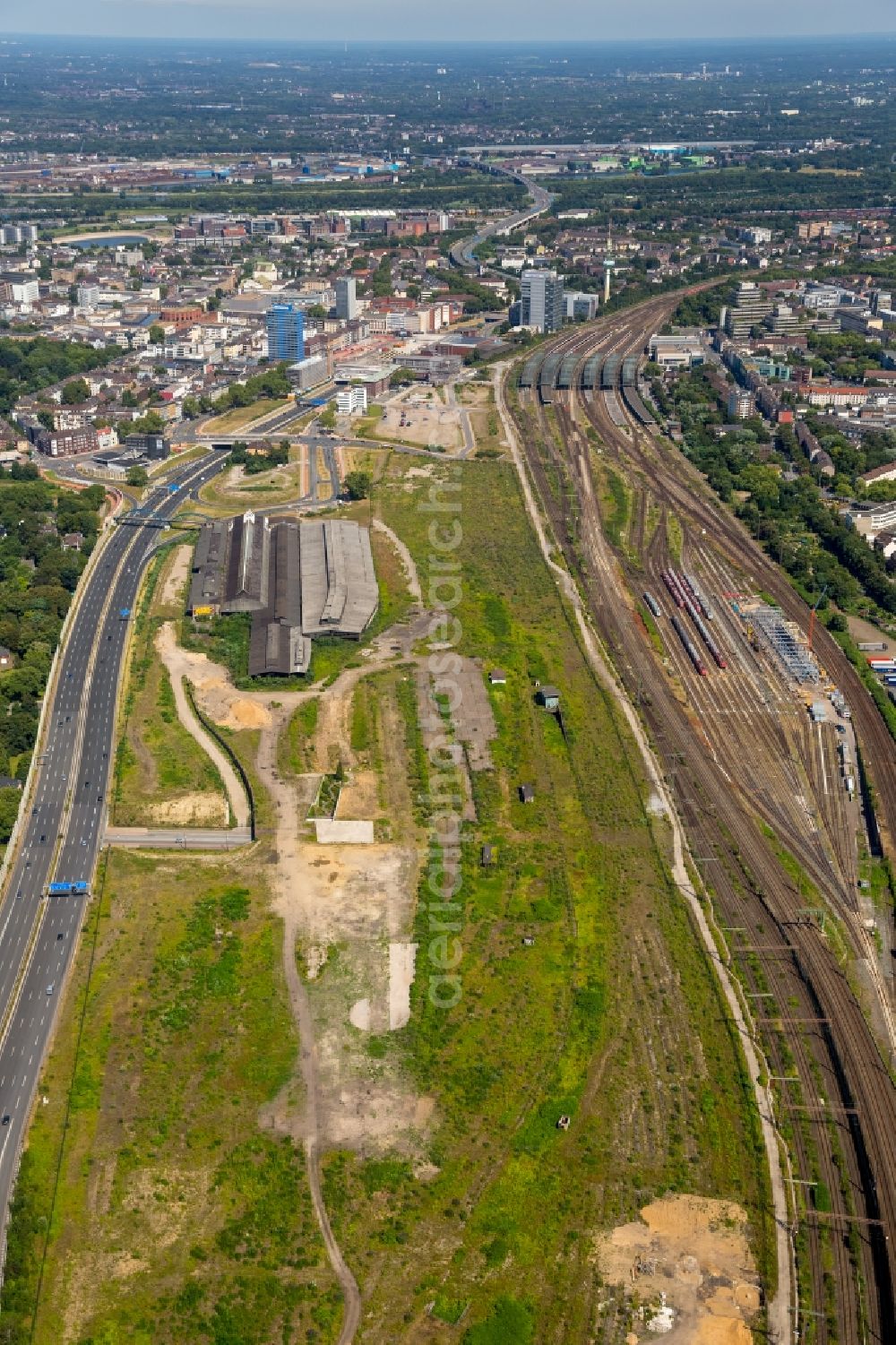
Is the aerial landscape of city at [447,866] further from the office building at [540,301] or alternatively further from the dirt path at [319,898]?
the office building at [540,301]

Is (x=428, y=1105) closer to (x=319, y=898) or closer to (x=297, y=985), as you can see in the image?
(x=297, y=985)

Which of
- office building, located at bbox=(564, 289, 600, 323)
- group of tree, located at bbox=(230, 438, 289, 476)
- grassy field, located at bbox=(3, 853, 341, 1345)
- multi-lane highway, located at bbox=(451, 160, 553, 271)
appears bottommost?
grassy field, located at bbox=(3, 853, 341, 1345)

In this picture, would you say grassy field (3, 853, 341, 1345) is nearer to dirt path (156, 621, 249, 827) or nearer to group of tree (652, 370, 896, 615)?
dirt path (156, 621, 249, 827)

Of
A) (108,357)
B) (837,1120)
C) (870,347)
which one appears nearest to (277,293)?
(108,357)

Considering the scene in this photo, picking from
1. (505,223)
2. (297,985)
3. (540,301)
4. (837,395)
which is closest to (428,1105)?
(297,985)

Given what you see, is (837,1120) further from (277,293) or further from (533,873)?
(277,293)

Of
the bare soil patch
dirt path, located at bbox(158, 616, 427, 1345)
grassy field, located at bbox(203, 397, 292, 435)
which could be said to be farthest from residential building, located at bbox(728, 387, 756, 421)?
the bare soil patch
